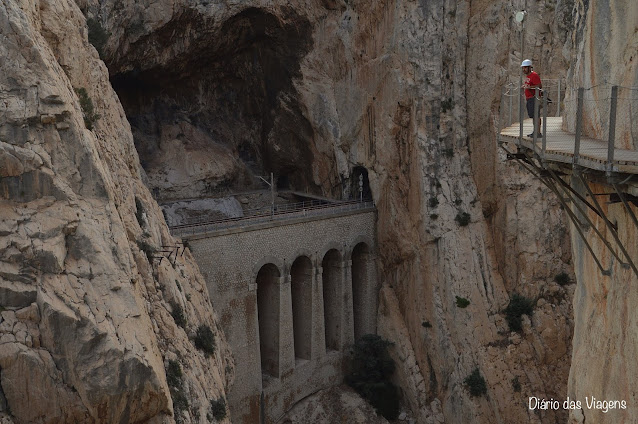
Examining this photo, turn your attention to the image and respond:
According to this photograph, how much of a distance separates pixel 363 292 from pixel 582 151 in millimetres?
29433

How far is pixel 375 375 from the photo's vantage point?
3522cm

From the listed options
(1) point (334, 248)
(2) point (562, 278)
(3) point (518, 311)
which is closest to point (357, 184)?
(1) point (334, 248)

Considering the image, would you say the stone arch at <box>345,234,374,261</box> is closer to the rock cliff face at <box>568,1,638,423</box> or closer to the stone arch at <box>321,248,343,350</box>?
the stone arch at <box>321,248,343,350</box>

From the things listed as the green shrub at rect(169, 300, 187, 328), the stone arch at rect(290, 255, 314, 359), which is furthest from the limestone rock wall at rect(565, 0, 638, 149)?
the stone arch at rect(290, 255, 314, 359)

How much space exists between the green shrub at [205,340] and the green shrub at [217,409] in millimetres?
2126

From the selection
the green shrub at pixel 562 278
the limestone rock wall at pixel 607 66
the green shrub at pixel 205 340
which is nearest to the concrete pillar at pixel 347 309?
the green shrub at pixel 562 278

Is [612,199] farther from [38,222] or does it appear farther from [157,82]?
[157,82]

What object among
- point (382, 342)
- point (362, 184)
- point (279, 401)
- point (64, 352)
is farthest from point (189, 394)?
point (362, 184)

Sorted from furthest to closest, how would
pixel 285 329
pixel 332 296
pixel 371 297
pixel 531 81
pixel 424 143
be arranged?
pixel 371 297
pixel 332 296
pixel 424 143
pixel 285 329
pixel 531 81

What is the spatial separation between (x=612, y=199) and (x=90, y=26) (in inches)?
1110

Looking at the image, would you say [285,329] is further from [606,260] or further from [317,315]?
[606,260]

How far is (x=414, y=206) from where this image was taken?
35.7 meters

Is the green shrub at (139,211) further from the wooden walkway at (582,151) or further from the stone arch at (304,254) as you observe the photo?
the wooden walkway at (582,151)

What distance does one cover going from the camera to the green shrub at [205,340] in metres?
23.0
